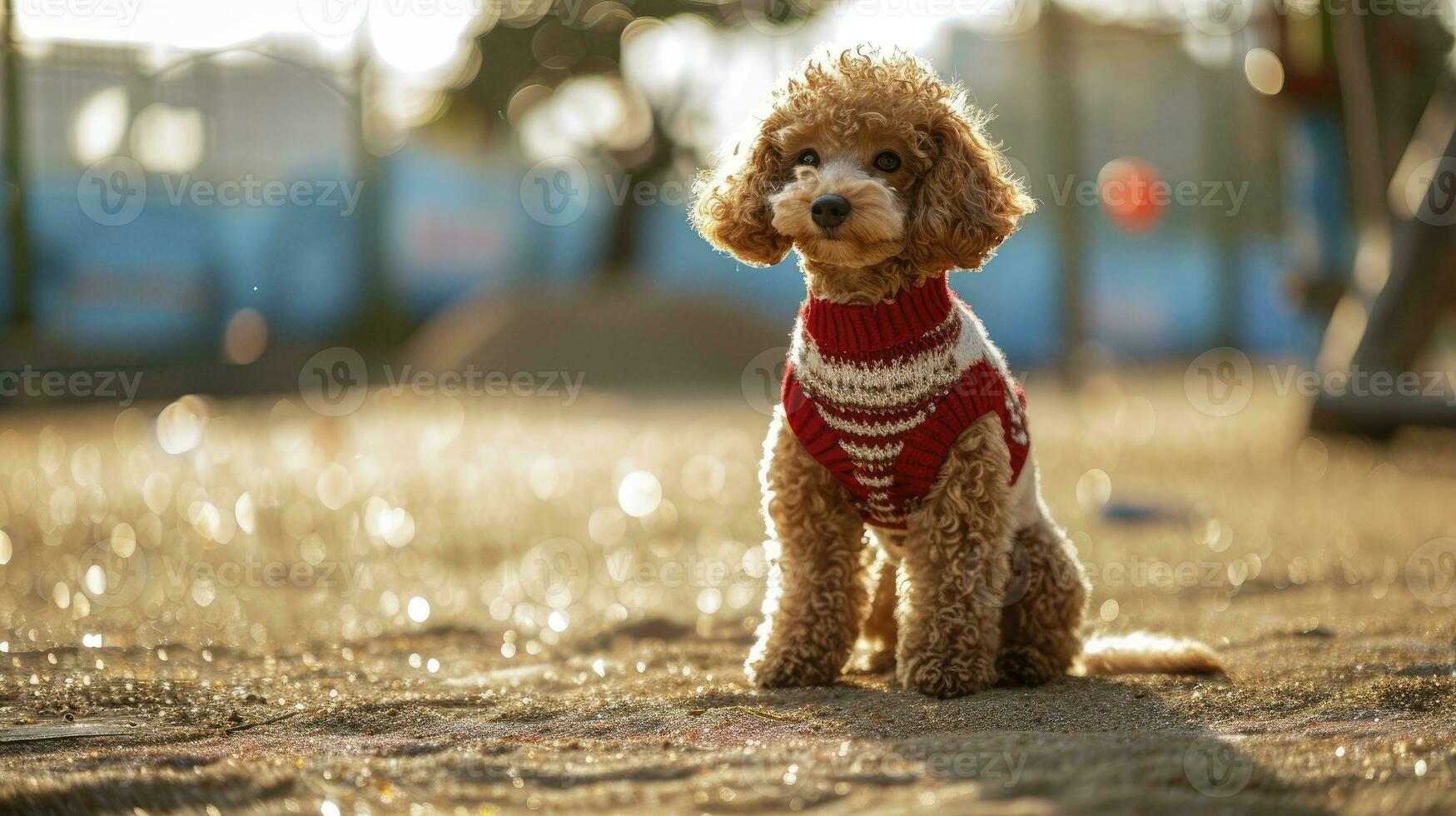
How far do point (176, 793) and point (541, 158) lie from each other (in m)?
19.3

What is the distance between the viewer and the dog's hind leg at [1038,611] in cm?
340

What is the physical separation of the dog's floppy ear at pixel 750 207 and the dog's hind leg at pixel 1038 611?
879 millimetres

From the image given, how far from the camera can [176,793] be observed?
227cm

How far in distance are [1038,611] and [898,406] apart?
0.68 meters

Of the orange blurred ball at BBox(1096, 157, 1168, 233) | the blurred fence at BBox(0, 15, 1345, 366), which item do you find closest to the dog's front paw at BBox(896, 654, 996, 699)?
the orange blurred ball at BBox(1096, 157, 1168, 233)

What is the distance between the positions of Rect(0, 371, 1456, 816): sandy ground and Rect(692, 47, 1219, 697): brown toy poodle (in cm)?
18

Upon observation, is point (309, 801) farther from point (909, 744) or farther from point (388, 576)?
point (388, 576)

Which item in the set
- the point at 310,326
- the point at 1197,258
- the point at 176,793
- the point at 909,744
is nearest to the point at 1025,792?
the point at 909,744

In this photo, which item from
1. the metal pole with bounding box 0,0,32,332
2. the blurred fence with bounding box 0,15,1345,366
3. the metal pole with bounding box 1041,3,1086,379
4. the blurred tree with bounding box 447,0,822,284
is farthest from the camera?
the blurred tree with bounding box 447,0,822,284

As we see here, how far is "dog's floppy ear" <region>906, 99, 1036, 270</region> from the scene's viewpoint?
3180mm

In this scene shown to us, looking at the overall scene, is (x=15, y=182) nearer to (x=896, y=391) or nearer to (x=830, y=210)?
(x=830, y=210)

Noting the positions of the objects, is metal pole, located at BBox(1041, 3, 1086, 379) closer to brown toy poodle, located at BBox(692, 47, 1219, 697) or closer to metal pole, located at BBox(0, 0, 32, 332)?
brown toy poodle, located at BBox(692, 47, 1219, 697)

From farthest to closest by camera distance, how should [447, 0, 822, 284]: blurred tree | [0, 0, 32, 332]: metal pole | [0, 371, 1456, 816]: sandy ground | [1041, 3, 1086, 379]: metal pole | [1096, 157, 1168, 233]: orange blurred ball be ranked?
[447, 0, 822, 284]: blurred tree < [0, 0, 32, 332]: metal pole < [1041, 3, 1086, 379]: metal pole < [1096, 157, 1168, 233]: orange blurred ball < [0, 371, 1456, 816]: sandy ground

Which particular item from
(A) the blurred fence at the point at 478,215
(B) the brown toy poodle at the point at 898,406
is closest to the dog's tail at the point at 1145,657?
(B) the brown toy poodle at the point at 898,406
